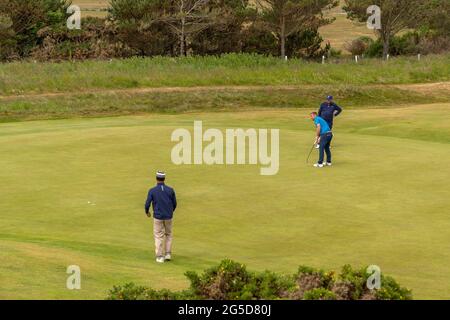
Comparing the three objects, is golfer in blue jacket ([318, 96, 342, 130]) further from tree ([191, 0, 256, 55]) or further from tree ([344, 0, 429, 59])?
tree ([344, 0, 429, 59])

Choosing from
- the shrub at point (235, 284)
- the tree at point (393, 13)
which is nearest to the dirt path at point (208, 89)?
the tree at point (393, 13)

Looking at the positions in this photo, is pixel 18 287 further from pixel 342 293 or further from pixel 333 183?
pixel 333 183

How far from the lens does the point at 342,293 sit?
11203 millimetres

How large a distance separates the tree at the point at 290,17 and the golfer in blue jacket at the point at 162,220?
169ft

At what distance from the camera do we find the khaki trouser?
16516mm

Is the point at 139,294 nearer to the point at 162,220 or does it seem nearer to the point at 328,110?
the point at 162,220

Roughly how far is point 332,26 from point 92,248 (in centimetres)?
11931

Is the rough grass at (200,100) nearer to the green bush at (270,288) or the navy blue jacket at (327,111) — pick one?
the navy blue jacket at (327,111)

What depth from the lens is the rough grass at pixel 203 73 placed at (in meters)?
50.3

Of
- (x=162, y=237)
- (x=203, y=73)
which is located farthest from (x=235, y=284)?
(x=203, y=73)

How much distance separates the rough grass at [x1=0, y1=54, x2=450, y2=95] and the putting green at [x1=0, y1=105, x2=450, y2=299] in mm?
18506

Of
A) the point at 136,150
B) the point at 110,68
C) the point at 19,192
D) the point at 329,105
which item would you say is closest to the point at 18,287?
the point at 19,192

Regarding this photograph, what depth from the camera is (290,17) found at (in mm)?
68812

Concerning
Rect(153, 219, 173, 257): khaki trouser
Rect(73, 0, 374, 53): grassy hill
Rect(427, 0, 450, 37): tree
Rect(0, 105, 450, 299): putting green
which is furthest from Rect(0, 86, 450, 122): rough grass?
Rect(73, 0, 374, 53): grassy hill
